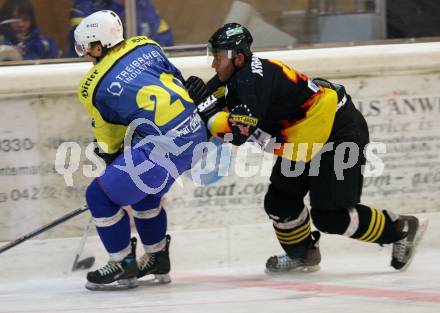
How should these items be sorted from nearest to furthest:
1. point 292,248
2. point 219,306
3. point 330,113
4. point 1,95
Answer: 1. point 219,306
2. point 330,113
3. point 292,248
4. point 1,95

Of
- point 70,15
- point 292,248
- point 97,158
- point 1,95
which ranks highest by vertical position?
point 70,15

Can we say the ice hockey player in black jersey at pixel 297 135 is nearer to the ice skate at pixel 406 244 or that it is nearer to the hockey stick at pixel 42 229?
the ice skate at pixel 406 244

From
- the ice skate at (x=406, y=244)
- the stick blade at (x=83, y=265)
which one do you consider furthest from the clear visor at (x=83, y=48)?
the ice skate at (x=406, y=244)

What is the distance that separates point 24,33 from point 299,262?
2.05 m

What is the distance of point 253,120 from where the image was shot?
3850 millimetres

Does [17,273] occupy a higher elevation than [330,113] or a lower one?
lower

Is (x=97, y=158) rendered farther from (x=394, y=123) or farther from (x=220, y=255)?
(x=394, y=123)

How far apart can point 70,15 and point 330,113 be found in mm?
1753

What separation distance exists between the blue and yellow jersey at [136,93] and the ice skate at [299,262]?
0.92 meters

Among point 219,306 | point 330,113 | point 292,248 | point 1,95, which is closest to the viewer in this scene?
point 219,306

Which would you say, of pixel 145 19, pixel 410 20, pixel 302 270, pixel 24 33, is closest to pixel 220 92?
pixel 302 270

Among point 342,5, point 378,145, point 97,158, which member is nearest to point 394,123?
point 378,145

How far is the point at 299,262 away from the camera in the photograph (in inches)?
178

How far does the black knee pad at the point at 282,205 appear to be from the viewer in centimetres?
435
